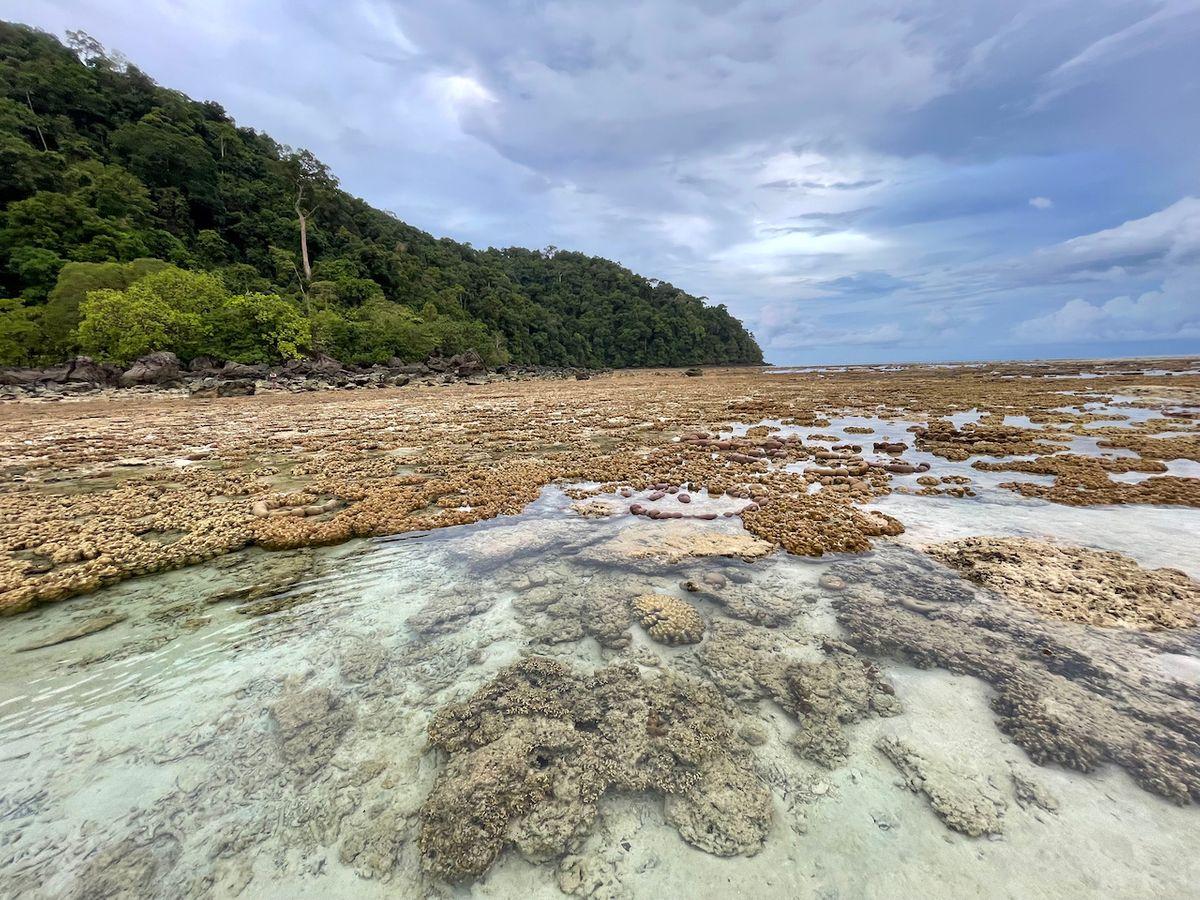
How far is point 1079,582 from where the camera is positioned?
4809mm

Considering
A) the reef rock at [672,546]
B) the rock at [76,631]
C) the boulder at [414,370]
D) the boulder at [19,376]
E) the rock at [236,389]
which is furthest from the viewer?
the boulder at [414,370]

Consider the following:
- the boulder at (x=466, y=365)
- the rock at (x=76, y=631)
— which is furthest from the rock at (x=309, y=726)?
the boulder at (x=466, y=365)

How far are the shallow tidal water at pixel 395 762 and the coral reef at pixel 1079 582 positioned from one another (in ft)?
1.16

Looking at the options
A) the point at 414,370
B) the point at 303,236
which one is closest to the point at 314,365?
the point at 414,370

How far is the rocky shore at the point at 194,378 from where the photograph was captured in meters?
30.7

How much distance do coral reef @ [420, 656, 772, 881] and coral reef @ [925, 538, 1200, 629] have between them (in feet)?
12.5

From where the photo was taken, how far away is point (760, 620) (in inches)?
176

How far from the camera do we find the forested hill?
39.4 meters

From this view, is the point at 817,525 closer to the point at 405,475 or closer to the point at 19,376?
the point at 405,475

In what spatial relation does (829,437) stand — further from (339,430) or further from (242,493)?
(339,430)

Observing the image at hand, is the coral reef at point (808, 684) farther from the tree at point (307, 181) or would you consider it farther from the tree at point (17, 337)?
the tree at point (307, 181)

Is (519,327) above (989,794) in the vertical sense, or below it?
above

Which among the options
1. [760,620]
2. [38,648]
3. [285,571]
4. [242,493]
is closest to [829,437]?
[760,620]

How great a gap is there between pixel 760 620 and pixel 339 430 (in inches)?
642
